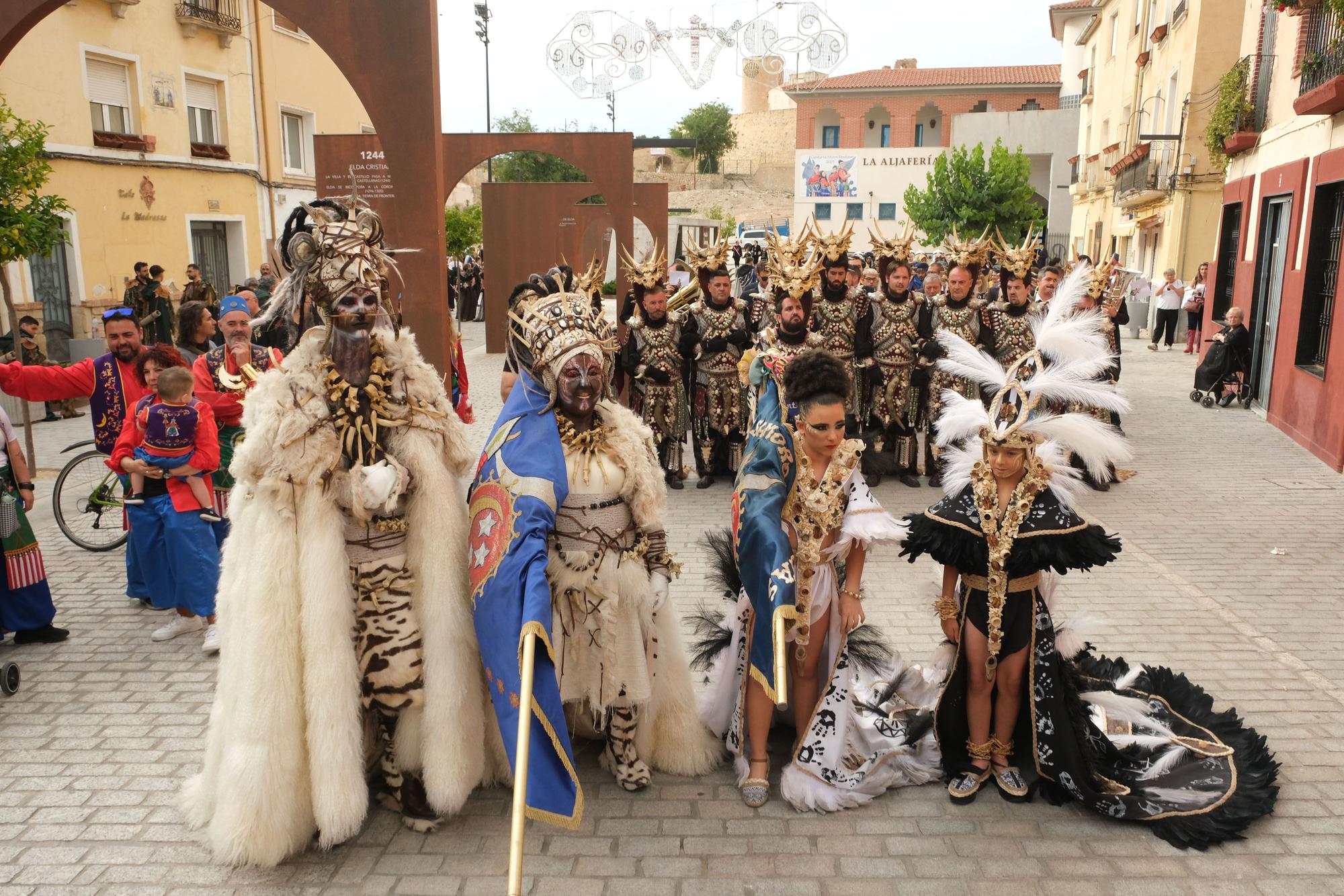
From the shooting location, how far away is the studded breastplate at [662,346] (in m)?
9.56

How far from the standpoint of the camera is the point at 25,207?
994cm

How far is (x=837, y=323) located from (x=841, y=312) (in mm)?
128

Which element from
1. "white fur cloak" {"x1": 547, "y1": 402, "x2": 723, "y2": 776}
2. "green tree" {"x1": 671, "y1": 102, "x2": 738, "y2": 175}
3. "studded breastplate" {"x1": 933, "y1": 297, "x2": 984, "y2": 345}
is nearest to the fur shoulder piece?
"white fur cloak" {"x1": 547, "y1": 402, "x2": 723, "y2": 776}

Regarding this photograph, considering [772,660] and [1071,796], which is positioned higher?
[772,660]

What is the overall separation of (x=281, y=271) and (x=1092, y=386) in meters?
3.38

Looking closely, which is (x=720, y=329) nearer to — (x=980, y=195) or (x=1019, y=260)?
(x=1019, y=260)

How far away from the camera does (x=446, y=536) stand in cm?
381

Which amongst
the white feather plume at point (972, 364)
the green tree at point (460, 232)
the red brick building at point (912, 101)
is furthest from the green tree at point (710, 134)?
the white feather plume at point (972, 364)

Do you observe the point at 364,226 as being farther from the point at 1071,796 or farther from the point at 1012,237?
the point at 1012,237

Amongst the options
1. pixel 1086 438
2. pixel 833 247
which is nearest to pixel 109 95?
pixel 833 247

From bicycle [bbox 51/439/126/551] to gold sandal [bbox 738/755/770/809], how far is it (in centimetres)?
573

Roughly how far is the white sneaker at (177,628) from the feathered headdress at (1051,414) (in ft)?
15.4

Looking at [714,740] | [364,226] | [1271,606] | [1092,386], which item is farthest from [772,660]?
[1271,606]

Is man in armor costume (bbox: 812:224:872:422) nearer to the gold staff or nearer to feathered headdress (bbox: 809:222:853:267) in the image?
feathered headdress (bbox: 809:222:853:267)
